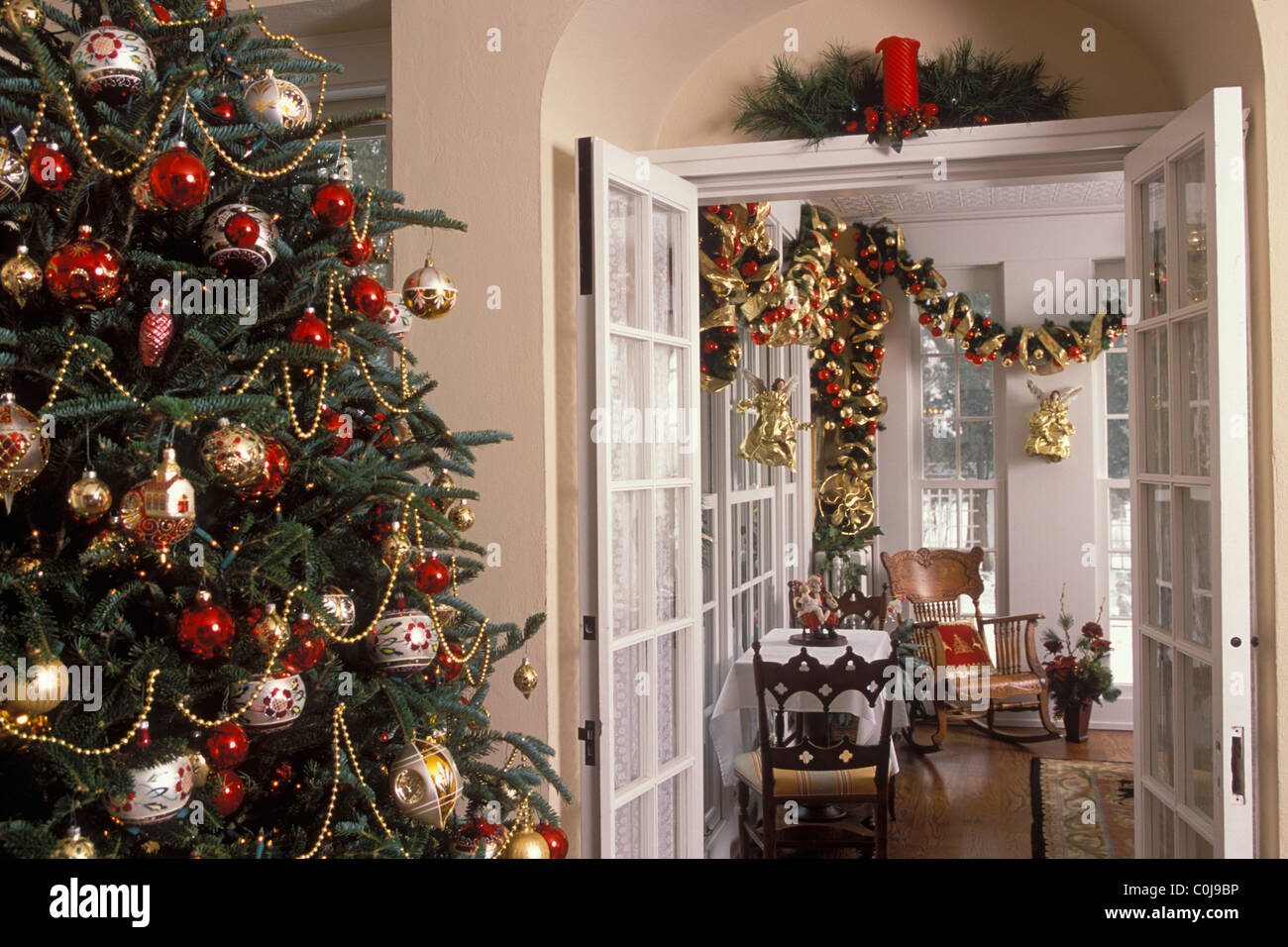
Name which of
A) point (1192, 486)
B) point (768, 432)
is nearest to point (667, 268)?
point (1192, 486)

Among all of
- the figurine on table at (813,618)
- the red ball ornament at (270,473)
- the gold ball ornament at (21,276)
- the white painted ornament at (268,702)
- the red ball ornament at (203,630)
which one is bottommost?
the figurine on table at (813,618)

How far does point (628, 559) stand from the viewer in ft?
Answer: 8.96

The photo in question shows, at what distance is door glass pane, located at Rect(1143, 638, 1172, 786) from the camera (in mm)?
2617

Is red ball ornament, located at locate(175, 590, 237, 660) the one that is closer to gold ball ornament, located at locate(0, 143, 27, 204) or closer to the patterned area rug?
gold ball ornament, located at locate(0, 143, 27, 204)

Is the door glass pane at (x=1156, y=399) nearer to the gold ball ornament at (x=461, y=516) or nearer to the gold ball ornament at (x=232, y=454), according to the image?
the gold ball ornament at (x=461, y=516)

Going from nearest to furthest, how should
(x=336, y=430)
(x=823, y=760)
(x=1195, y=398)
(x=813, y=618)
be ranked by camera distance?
(x=336, y=430) → (x=1195, y=398) → (x=823, y=760) → (x=813, y=618)

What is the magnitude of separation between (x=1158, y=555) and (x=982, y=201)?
4.20 meters

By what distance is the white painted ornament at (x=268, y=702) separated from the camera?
1.35 metres

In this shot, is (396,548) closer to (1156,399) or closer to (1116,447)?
(1156,399)

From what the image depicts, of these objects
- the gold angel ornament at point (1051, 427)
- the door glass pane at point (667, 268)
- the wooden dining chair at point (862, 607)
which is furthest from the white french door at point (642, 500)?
the gold angel ornament at point (1051, 427)

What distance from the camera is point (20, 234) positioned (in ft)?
4.44

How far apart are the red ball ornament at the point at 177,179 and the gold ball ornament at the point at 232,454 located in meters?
0.29

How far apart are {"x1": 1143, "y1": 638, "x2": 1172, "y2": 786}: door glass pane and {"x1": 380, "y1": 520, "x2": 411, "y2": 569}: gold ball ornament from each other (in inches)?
79.8

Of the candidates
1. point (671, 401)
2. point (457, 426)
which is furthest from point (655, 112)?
point (457, 426)
